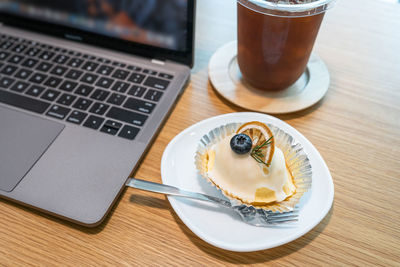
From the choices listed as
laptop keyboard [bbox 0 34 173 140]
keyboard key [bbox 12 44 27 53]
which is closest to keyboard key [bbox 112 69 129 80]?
laptop keyboard [bbox 0 34 173 140]

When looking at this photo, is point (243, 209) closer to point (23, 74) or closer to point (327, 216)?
point (327, 216)

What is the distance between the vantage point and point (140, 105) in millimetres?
539

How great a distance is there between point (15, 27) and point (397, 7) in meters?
0.83

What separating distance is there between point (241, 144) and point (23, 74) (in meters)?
0.42

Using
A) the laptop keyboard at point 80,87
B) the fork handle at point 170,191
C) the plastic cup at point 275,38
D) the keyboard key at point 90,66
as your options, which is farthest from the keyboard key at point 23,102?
the plastic cup at point 275,38

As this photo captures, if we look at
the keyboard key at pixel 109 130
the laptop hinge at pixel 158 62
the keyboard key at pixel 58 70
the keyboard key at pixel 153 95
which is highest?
the laptop hinge at pixel 158 62

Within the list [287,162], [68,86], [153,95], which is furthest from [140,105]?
[287,162]

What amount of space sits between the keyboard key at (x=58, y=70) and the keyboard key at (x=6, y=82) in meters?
0.07

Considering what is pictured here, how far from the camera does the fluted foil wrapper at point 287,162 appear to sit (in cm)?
42

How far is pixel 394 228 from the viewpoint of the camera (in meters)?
0.43

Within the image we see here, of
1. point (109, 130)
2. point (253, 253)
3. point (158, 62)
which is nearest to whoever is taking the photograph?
point (253, 253)

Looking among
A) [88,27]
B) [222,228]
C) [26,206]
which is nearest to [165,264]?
[222,228]

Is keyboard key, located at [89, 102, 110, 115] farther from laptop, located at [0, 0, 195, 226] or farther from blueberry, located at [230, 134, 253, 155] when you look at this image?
blueberry, located at [230, 134, 253, 155]

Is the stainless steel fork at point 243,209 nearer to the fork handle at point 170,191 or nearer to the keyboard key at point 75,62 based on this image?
the fork handle at point 170,191
